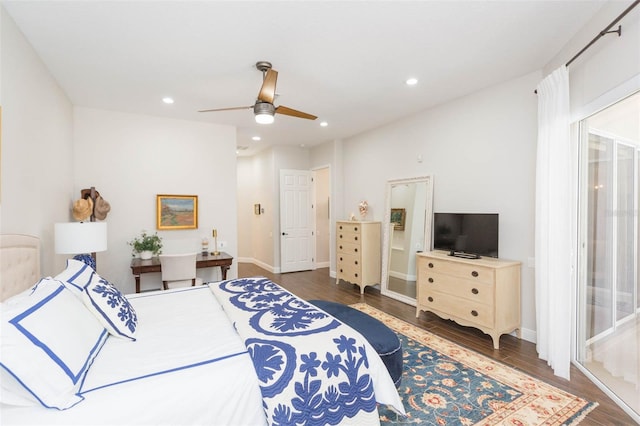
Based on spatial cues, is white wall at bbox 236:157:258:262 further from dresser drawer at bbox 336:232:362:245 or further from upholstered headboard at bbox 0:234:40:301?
upholstered headboard at bbox 0:234:40:301

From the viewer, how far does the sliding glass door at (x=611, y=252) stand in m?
2.11

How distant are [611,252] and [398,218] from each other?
103 inches

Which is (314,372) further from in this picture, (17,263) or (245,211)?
(245,211)

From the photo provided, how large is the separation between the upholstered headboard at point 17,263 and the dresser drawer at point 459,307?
12.4 ft

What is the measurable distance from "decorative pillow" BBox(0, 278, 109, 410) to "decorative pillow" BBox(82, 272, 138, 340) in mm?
185

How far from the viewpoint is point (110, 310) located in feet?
5.98

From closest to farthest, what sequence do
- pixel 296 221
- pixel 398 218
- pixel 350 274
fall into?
pixel 398 218 < pixel 350 274 < pixel 296 221

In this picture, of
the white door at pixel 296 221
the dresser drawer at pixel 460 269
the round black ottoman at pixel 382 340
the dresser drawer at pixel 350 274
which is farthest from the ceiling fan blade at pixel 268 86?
the white door at pixel 296 221

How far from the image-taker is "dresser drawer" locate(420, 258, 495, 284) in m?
3.04

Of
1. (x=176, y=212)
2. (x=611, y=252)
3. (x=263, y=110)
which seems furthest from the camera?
(x=176, y=212)

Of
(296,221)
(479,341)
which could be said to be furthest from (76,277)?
(296,221)

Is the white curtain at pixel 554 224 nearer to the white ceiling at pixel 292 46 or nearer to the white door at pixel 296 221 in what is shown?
the white ceiling at pixel 292 46

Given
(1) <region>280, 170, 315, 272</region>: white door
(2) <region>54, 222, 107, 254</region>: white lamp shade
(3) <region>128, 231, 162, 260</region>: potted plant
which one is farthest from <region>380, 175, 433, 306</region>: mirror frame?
(2) <region>54, 222, 107, 254</region>: white lamp shade

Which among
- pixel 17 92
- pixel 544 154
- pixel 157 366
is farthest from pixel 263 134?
Result: pixel 157 366
